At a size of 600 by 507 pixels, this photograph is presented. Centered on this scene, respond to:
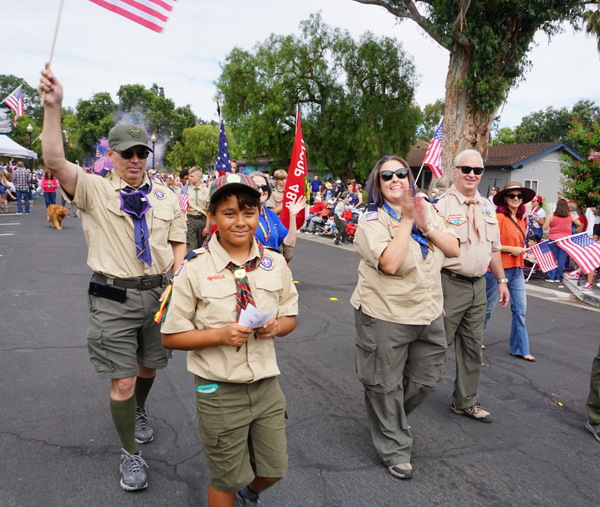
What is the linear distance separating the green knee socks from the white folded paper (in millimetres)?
1295

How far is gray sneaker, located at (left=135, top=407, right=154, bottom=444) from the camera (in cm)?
332

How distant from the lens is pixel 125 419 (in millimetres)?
2824

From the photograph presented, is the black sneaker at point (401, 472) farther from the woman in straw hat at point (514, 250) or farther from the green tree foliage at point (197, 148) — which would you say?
the green tree foliage at point (197, 148)

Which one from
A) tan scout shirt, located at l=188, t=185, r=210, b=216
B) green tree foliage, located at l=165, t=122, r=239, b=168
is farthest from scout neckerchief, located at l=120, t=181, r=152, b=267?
green tree foliage, located at l=165, t=122, r=239, b=168

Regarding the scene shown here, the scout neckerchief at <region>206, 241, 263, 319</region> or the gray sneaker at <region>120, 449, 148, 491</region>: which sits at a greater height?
the scout neckerchief at <region>206, 241, 263, 319</region>

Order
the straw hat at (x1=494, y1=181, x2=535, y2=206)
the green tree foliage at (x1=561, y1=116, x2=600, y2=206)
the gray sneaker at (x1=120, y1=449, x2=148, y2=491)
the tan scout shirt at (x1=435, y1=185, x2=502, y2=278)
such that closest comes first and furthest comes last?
the gray sneaker at (x1=120, y1=449, x2=148, y2=491), the tan scout shirt at (x1=435, y1=185, x2=502, y2=278), the straw hat at (x1=494, y1=181, x2=535, y2=206), the green tree foliage at (x1=561, y1=116, x2=600, y2=206)

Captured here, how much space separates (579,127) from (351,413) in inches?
440

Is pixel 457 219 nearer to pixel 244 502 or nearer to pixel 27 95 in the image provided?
pixel 244 502

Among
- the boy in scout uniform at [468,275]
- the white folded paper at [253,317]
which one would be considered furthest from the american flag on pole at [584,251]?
the white folded paper at [253,317]

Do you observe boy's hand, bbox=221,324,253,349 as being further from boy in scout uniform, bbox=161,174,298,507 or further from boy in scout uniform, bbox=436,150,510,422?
boy in scout uniform, bbox=436,150,510,422

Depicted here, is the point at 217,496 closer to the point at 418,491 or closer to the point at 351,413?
the point at 418,491

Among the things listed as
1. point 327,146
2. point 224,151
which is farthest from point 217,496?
point 327,146

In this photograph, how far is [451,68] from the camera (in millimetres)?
14812

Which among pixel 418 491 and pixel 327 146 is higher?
pixel 327 146
